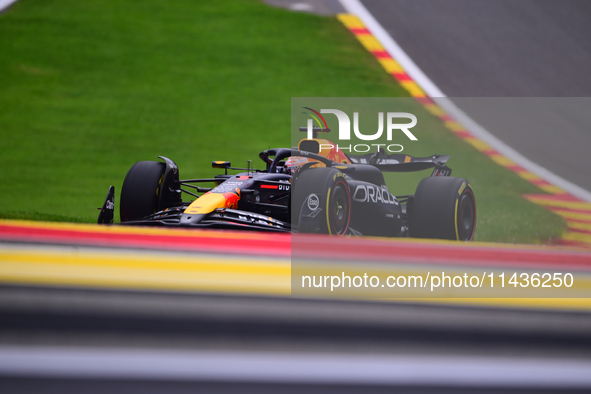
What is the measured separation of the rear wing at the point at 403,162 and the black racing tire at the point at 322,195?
2.82 feet

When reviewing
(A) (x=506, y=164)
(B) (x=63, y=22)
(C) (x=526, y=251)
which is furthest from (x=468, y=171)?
(B) (x=63, y=22)

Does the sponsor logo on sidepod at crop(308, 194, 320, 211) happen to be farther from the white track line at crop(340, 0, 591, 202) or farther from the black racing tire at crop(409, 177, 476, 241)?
the white track line at crop(340, 0, 591, 202)

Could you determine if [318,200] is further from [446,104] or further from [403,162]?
[446,104]

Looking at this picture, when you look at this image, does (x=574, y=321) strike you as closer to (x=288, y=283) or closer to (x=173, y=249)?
(x=288, y=283)

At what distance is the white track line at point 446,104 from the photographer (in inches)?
303

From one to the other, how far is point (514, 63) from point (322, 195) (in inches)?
380

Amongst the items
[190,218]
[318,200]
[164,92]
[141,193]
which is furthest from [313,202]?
[164,92]

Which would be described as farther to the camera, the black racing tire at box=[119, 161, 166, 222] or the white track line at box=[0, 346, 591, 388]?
the black racing tire at box=[119, 161, 166, 222]

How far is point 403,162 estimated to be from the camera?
4.34 metres

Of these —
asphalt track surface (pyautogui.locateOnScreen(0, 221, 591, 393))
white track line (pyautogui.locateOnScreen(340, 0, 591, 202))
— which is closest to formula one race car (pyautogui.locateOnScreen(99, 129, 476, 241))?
asphalt track surface (pyautogui.locateOnScreen(0, 221, 591, 393))

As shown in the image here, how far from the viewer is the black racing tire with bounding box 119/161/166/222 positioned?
4.26 m

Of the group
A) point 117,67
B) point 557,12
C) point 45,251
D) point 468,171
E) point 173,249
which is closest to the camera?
point 45,251

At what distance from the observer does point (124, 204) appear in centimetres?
431

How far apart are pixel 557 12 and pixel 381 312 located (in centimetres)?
1431
